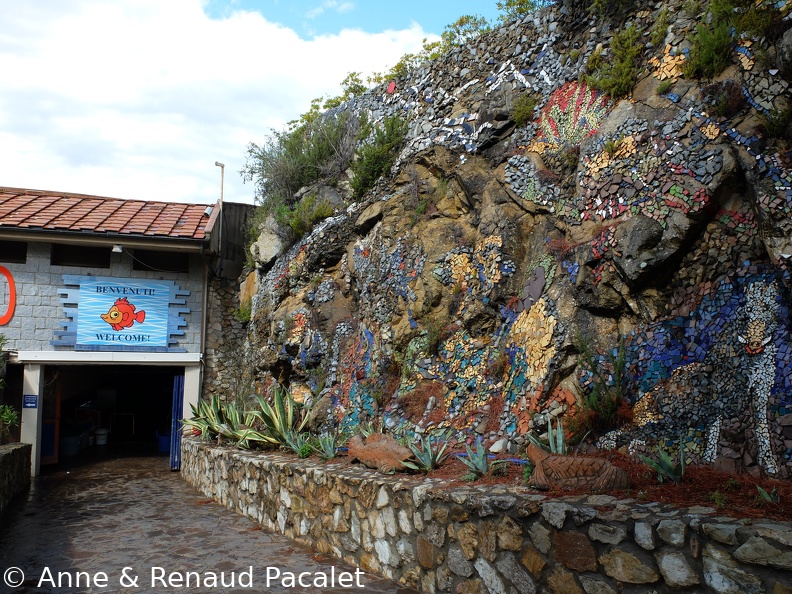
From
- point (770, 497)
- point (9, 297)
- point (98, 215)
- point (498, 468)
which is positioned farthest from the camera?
point (98, 215)

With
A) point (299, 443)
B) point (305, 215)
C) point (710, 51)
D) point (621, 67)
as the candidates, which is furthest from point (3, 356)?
point (710, 51)

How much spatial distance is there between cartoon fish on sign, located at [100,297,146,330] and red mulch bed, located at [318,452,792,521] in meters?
10.1

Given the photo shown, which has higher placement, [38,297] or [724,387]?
[38,297]

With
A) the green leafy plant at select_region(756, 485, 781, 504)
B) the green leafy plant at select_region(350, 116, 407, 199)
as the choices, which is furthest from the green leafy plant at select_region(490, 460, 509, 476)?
the green leafy plant at select_region(350, 116, 407, 199)

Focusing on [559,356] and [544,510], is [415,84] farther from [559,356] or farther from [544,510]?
[544,510]

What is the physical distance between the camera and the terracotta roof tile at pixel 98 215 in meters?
Answer: 12.4

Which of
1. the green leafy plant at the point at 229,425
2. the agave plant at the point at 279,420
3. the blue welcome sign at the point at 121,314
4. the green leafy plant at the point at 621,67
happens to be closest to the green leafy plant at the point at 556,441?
the green leafy plant at the point at 621,67

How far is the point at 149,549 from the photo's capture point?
6465mm

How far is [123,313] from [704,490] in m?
11.9

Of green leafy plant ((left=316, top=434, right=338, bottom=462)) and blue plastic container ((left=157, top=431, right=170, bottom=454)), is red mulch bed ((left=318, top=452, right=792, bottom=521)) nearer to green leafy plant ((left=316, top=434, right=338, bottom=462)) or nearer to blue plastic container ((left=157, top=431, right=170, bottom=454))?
green leafy plant ((left=316, top=434, right=338, bottom=462))

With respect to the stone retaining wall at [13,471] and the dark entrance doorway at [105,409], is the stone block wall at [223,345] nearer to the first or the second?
the dark entrance doorway at [105,409]

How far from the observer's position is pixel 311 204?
40.5ft

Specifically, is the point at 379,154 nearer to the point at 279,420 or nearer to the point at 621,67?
the point at 621,67

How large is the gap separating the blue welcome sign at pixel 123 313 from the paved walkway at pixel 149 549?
3.47 meters
